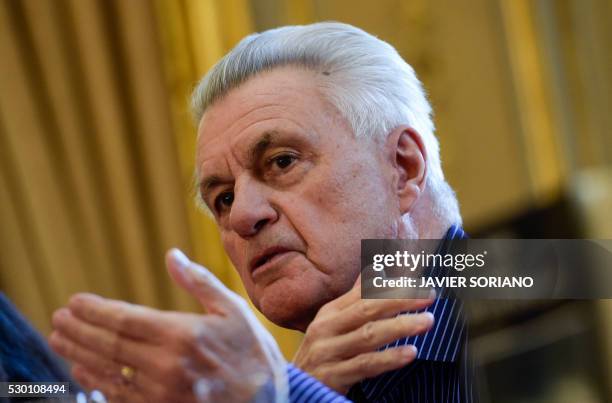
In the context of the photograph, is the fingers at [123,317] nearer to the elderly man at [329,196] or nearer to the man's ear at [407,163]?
the elderly man at [329,196]

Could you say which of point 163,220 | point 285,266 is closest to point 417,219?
point 285,266

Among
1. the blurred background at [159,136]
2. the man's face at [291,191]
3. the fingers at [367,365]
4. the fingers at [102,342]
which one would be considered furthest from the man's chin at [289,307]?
the blurred background at [159,136]

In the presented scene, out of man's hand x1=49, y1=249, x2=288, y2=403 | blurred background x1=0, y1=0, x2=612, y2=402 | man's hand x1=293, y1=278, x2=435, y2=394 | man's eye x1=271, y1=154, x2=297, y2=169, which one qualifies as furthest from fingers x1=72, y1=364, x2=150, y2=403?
blurred background x1=0, y1=0, x2=612, y2=402

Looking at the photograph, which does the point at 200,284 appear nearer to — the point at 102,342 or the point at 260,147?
the point at 102,342

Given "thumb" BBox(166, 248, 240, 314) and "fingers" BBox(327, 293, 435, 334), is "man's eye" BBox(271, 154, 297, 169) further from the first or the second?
"thumb" BBox(166, 248, 240, 314)

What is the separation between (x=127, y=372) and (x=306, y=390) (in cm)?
18

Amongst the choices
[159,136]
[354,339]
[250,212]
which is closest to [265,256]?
[250,212]

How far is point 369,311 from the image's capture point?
96cm

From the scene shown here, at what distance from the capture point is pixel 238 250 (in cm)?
111

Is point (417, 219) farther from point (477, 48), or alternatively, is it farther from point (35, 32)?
point (477, 48)

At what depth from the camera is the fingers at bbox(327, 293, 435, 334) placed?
37.5 inches

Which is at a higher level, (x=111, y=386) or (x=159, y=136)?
(x=159, y=136)

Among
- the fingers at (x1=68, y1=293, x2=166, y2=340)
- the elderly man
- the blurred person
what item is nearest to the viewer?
the fingers at (x1=68, y1=293, x2=166, y2=340)

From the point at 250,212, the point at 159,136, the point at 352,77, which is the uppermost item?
the point at 159,136
